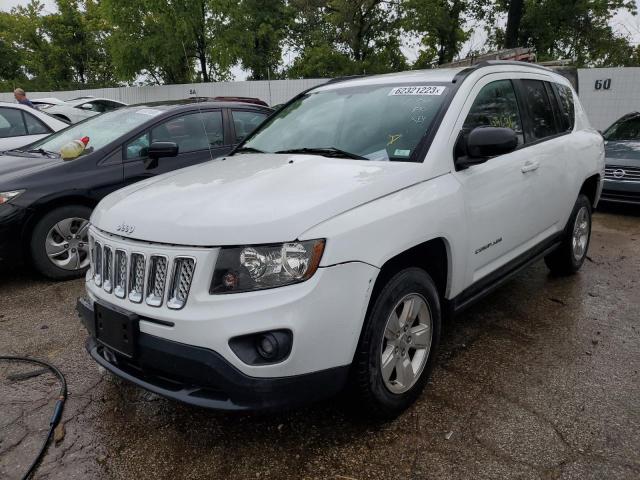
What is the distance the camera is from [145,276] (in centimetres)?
209

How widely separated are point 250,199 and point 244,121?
3695 mm

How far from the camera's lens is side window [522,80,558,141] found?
12.1ft

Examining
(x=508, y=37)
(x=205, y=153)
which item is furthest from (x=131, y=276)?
(x=508, y=37)

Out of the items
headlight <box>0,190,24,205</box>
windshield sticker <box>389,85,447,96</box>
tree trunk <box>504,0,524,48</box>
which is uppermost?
tree trunk <box>504,0,524,48</box>

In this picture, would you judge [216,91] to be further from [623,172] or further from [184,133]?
[623,172]

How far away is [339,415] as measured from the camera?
2.53m

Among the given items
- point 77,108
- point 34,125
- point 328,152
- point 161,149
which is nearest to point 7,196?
point 161,149

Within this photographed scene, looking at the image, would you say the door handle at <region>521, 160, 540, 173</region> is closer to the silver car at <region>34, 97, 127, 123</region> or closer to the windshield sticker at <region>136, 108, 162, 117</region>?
the windshield sticker at <region>136, 108, 162, 117</region>

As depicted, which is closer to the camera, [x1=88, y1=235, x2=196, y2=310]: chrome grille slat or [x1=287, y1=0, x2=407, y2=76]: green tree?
[x1=88, y1=235, x2=196, y2=310]: chrome grille slat

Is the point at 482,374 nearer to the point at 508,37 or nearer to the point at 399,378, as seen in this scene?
the point at 399,378

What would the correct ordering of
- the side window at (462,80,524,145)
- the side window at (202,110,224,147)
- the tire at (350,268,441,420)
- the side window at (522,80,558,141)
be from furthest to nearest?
1. the side window at (202,110,224,147)
2. the side window at (522,80,558,141)
3. the side window at (462,80,524,145)
4. the tire at (350,268,441,420)

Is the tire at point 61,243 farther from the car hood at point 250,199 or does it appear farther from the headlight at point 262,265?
the headlight at point 262,265

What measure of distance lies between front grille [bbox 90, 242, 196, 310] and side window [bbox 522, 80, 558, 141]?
9.09ft

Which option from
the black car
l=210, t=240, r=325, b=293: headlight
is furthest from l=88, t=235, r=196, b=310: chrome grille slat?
the black car
